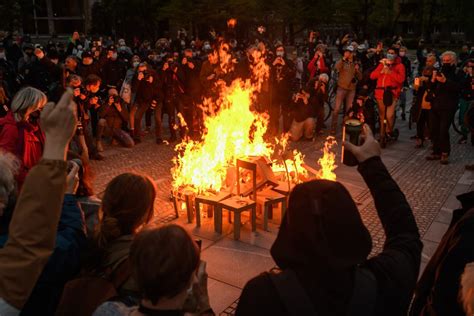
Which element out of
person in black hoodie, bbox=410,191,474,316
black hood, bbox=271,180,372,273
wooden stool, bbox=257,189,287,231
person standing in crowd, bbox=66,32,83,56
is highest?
person standing in crowd, bbox=66,32,83,56

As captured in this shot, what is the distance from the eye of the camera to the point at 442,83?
9664mm

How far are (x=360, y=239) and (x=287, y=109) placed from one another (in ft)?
34.3

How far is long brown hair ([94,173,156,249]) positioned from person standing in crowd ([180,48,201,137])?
931 cm

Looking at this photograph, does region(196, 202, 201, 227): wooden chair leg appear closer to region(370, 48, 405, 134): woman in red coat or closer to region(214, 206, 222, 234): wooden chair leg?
region(214, 206, 222, 234): wooden chair leg

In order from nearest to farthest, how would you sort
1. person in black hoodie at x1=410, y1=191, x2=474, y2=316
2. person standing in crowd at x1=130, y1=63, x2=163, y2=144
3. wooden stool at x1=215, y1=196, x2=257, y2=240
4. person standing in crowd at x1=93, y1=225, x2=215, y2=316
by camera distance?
1. person standing in crowd at x1=93, y1=225, x2=215, y2=316
2. person in black hoodie at x1=410, y1=191, x2=474, y2=316
3. wooden stool at x1=215, y1=196, x2=257, y2=240
4. person standing in crowd at x1=130, y1=63, x2=163, y2=144

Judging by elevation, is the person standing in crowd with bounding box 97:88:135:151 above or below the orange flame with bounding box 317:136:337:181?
above

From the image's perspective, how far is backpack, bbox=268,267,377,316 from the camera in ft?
5.99

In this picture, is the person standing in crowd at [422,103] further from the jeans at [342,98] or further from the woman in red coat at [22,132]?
the woman in red coat at [22,132]

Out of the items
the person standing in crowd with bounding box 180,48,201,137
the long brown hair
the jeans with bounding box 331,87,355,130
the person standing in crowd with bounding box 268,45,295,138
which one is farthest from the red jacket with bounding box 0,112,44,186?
the jeans with bounding box 331,87,355,130

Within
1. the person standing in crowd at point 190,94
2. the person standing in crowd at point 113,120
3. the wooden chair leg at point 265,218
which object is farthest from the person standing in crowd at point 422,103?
the person standing in crowd at point 113,120

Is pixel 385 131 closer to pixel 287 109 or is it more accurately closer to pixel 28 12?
pixel 287 109

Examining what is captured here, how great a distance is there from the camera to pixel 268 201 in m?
6.77

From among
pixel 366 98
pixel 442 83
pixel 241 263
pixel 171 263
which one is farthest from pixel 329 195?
pixel 366 98

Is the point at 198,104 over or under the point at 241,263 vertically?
over
